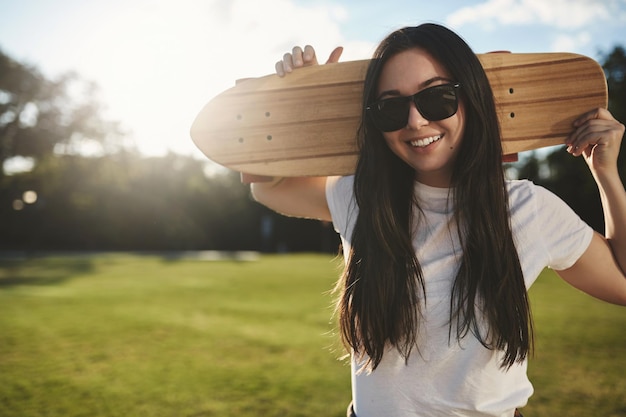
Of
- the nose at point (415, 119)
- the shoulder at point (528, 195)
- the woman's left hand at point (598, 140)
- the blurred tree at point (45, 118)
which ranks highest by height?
the blurred tree at point (45, 118)

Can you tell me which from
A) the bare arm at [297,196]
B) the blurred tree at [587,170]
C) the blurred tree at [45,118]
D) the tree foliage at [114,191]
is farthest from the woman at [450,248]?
the blurred tree at [45,118]

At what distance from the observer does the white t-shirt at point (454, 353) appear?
4.32 ft

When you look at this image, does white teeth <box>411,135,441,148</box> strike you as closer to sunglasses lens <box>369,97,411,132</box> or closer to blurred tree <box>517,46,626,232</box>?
sunglasses lens <box>369,97,411,132</box>

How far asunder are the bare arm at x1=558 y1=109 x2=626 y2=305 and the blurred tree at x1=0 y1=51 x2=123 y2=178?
31.0 metres

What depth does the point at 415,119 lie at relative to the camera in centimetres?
136

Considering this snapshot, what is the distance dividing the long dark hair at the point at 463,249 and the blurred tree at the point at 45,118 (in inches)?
1210

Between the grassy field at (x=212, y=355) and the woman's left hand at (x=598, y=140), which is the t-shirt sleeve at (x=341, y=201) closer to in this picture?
the grassy field at (x=212, y=355)

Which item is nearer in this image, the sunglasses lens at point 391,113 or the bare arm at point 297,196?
the sunglasses lens at point 391,113

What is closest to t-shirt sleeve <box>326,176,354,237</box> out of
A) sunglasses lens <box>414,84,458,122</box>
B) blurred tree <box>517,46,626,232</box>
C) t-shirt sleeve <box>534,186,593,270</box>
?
sunglasses lens <box>414,84,458,122</box>

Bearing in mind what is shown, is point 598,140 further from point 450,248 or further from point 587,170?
point 587,170

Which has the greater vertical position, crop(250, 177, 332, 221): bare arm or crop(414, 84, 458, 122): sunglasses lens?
crop(414, 84, 458, 122): sunglasses lens

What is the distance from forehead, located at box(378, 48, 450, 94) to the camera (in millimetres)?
1383

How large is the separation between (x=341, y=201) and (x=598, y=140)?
728 millimetres

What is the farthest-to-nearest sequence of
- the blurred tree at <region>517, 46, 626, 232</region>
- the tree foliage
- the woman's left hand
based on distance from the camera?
1. the tree foliage
2. the blurred tree at <region>517, 46, 626, 232</region>
3. the woman's left hand
